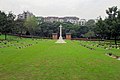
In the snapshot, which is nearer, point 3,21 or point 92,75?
point 92,75

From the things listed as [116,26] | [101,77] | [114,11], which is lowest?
[101,77]

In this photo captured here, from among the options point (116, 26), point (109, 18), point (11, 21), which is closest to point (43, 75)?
point (116, 26)

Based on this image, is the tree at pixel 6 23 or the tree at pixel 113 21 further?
the tree at pixel 6 23

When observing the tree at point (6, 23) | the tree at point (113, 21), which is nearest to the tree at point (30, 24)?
the tree at point (6, 23)

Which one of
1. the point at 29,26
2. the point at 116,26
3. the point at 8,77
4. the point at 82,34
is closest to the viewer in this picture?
the point at 8,77

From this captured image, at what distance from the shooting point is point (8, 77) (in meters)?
11.9

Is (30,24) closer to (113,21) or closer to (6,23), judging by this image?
(6,23)

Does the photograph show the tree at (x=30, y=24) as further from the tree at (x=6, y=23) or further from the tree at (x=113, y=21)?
the tree at (x=113, y=21)

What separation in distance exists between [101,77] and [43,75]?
3018 mm

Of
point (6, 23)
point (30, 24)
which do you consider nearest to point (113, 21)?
point (6, 23)

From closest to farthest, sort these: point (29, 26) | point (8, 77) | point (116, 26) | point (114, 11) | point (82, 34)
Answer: point (8, 77) < point (116, 26) < point (114, 11) < point (29, 26) < point (82, 34)

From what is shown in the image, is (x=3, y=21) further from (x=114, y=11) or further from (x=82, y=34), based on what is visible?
(x=82, y=34)

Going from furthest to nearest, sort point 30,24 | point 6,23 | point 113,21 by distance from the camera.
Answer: point 30,24 → point 6,23 → point 113,21

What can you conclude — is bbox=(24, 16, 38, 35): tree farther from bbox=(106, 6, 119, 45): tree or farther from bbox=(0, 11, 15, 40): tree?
bbox=(106, 6, 119, 45): tree
